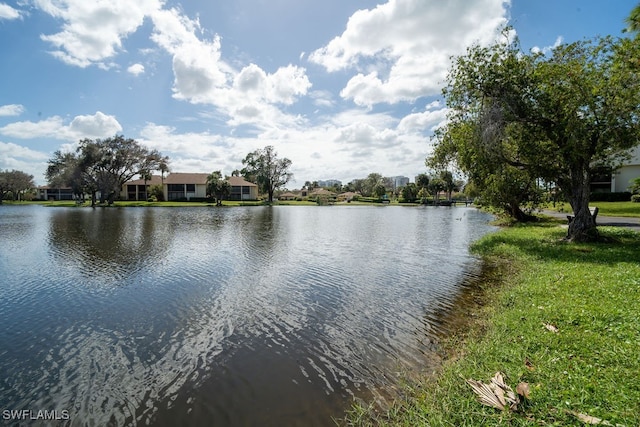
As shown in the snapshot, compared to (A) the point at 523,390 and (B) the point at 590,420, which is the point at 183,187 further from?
(B) the point at 590,420

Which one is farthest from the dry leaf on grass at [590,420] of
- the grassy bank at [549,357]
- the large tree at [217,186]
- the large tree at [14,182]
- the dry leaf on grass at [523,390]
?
the large tree at [14,182]

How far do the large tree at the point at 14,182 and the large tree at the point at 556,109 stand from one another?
122 m

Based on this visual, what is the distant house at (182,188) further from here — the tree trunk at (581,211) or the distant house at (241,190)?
the tree trunk at (581,211)

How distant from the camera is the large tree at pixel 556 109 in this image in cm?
1486

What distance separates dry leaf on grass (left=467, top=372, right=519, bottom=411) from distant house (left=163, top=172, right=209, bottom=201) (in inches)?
3623

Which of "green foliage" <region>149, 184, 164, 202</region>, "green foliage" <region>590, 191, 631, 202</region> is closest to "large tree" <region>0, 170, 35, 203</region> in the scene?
"green foliage" <region>149, 184, 164, 202</region>

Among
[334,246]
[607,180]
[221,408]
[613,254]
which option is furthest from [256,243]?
[607,180]

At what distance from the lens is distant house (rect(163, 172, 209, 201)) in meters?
90.6

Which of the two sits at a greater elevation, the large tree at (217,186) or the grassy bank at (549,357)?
the large tree at (217,186)

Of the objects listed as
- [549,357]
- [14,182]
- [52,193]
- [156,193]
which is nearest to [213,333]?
[549,357]

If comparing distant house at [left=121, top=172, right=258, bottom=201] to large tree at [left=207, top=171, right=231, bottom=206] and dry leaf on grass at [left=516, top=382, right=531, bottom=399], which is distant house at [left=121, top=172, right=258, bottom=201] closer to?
large tree at [left=207, top=171, right=231, bottom=206]

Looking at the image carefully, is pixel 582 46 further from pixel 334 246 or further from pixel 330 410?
pixel 330 410

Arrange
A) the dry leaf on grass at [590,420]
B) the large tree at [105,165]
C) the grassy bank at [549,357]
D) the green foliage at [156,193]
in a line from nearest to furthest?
the dry leaf on grass at [590,420] → the grassy bank at [549,357] → the large tree at [105,165] → the green foliage at [156,193]

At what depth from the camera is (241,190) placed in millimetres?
99938
